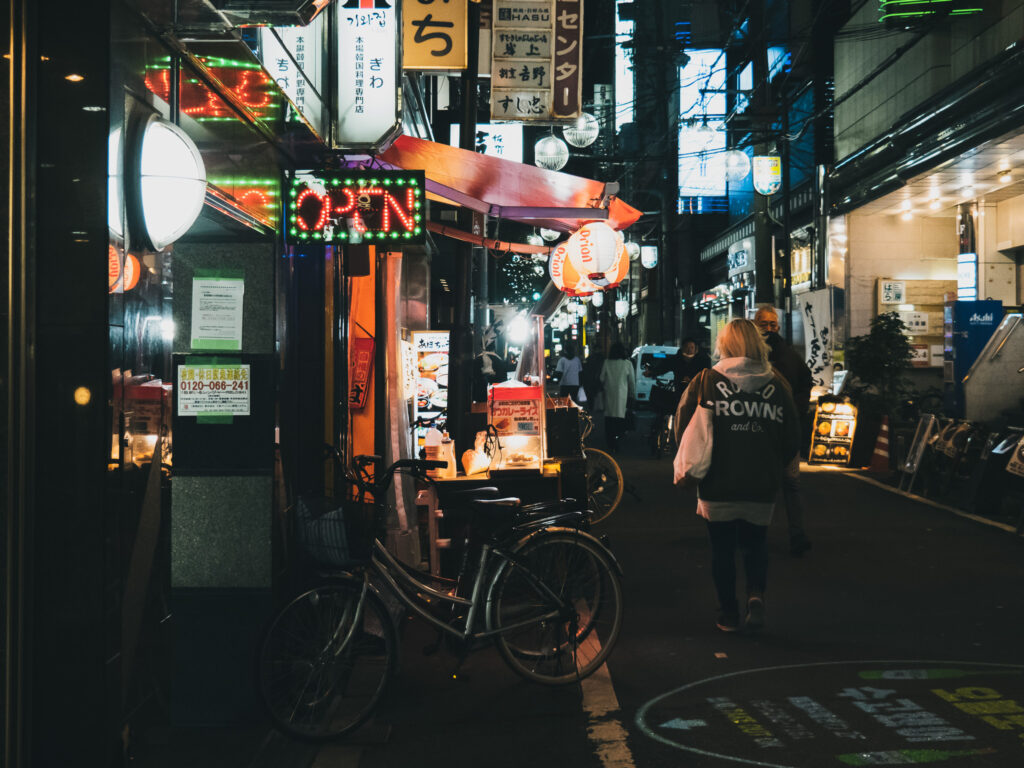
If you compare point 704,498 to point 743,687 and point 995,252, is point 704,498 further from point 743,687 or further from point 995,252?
point 995,252

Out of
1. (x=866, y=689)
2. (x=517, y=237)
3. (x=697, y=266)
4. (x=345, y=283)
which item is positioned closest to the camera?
(x=866, y=689)

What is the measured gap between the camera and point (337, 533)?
5.36 m

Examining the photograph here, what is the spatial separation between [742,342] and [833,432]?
11209mm

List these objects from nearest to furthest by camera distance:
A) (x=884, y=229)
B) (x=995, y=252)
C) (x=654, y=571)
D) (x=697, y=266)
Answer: (x=654, y=571) < (x=995, y=252) < (x=884, y=229) < (x=697, y=266)

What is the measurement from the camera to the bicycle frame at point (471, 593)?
18.9 ft

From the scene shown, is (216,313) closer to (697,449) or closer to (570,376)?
(697,449)

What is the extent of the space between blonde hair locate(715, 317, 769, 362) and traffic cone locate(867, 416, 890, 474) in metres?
10.2

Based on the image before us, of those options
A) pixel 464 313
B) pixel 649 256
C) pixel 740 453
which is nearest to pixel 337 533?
pixel 740 453

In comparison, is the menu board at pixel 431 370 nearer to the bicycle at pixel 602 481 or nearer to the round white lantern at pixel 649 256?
the bicycle at pixel 602 481

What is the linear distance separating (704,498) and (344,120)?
3.88 m

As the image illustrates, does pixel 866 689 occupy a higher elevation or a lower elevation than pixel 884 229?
lower

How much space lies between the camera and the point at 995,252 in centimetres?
1972

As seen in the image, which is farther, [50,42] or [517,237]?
[517,237]

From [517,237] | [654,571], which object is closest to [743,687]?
[654,571]
